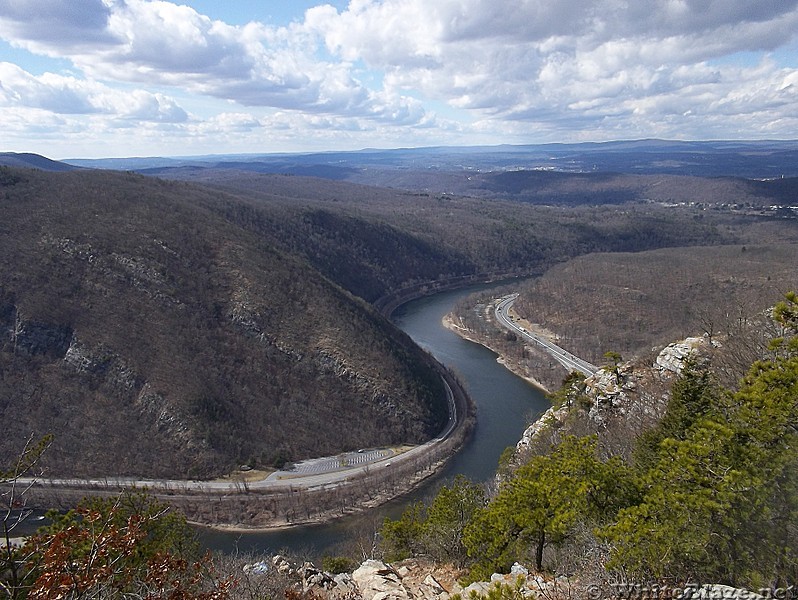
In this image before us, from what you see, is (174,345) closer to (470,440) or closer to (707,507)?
(470,440)

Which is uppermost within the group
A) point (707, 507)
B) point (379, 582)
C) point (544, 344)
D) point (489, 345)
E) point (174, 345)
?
point (707, 507)

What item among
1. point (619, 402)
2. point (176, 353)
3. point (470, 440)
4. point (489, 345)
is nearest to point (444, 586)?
point (619, 402)

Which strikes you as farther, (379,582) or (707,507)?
(379,582)

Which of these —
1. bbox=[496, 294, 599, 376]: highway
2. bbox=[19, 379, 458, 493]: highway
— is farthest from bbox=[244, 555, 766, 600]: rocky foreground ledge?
bbox=[496, 294, 599, 376]: highway

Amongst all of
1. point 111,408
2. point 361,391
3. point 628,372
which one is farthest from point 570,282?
point 111,408

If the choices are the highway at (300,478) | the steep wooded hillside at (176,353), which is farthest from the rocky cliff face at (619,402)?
the steep wooded hillside at (176,353)

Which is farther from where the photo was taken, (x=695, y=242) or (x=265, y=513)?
(x=695, y=242)

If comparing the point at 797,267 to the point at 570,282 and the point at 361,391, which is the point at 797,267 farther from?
the point at 361,391
